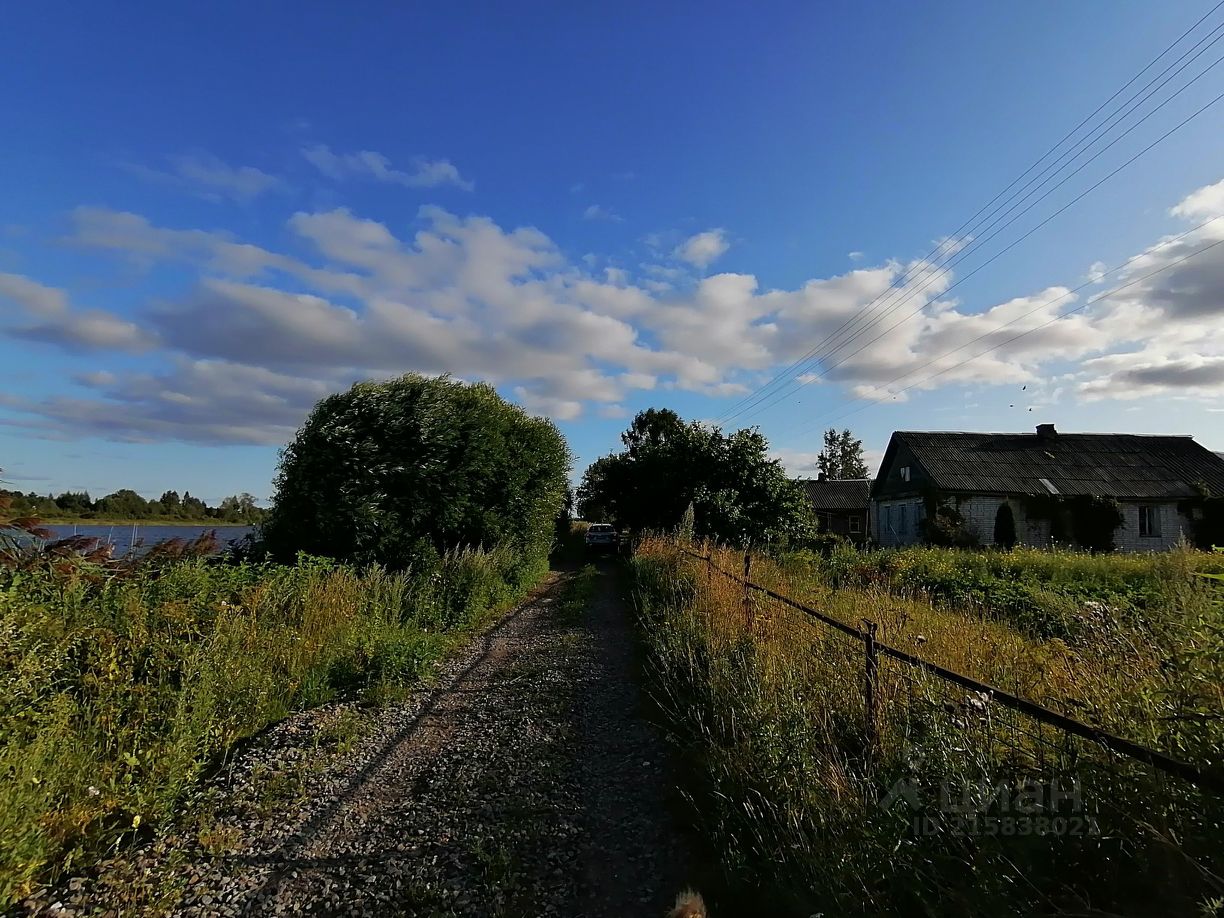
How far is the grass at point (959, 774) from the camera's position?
1.85 meters

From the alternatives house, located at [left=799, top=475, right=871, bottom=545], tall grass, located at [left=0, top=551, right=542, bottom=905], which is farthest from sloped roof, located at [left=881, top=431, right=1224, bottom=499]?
tall grass, located at [left=0, top=551, right=542, bottom=905]

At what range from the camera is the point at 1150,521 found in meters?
25.3

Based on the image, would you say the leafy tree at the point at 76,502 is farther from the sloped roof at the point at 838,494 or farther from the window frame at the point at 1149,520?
the sloped roof at the point at 838,494

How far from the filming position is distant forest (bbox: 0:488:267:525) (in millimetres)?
6404

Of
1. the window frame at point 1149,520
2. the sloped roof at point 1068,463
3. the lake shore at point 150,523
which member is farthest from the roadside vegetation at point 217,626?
the window frame at point 1149,520

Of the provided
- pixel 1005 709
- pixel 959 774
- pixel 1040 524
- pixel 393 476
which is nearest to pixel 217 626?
pixel 959 774

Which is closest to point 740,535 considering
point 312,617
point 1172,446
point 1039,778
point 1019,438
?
point 312,617

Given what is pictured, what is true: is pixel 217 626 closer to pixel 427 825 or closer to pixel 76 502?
pixel 427 825

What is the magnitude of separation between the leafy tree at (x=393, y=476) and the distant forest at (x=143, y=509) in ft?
5.36

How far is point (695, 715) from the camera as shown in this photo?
4.80 m

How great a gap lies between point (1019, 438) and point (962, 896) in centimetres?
3265

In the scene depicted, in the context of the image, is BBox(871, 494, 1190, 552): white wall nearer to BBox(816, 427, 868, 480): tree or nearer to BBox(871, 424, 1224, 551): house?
BBox(871, 424, 1224, 551): house

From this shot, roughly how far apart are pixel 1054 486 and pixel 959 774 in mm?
28847

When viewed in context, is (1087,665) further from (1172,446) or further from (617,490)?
(1172,446)
